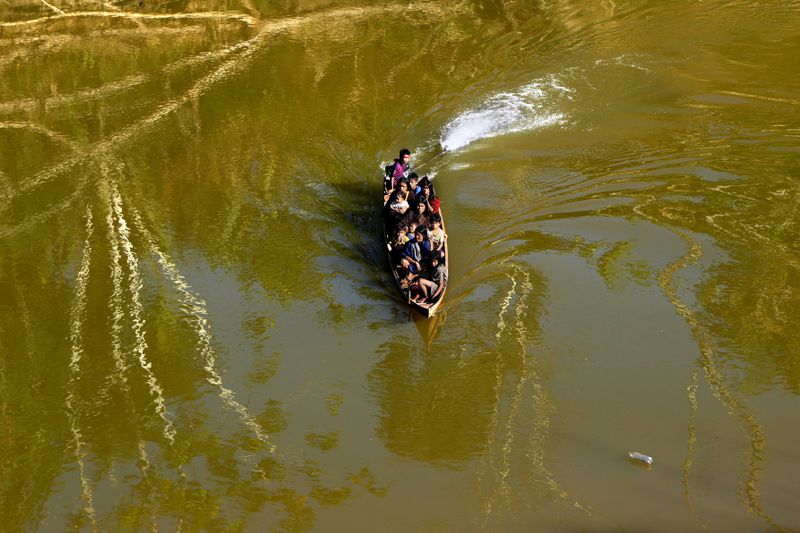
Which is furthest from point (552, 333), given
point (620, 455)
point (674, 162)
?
point (674, 162)

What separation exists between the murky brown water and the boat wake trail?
101mm

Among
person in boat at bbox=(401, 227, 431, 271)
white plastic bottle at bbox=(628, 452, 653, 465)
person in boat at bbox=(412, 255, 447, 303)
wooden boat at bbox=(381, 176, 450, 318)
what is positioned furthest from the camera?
person in boat at bbox=(401, 227, 431, 271)

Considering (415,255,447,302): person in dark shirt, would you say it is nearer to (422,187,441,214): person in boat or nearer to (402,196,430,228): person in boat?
(402,196,430,228): person in boat

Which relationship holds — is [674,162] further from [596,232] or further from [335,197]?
[335,197]

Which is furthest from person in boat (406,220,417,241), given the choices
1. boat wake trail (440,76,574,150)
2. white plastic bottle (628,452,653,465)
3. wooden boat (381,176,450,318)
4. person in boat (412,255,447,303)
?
white plastic bottle (628,452,653,465)

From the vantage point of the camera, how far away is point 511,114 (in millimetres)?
20797

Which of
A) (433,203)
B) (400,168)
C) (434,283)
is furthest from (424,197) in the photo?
(434,283)

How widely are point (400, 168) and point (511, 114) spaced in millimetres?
4263

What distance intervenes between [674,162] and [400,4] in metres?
11.9

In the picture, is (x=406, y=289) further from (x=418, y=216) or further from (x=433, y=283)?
(x=418, y=216)

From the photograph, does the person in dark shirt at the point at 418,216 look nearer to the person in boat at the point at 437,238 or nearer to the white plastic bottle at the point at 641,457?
the person in boat at the point at 437,238

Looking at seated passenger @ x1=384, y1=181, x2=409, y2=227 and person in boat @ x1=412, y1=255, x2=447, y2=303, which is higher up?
seated passenger @ x1=384, y1=181, x2=409, y2=227

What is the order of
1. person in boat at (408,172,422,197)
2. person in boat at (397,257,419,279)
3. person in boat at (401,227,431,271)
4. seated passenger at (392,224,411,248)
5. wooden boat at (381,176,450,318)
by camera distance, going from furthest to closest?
1. person in boat at (408,172,422,197)
2. seated passenger at (392,224,411,248)
3. person in boat at (401,227,431,271)
4. person in boat at (397,257,419,279)
5. wooden boat at (381,176,450,318)

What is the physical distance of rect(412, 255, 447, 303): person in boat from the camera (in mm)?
14509
